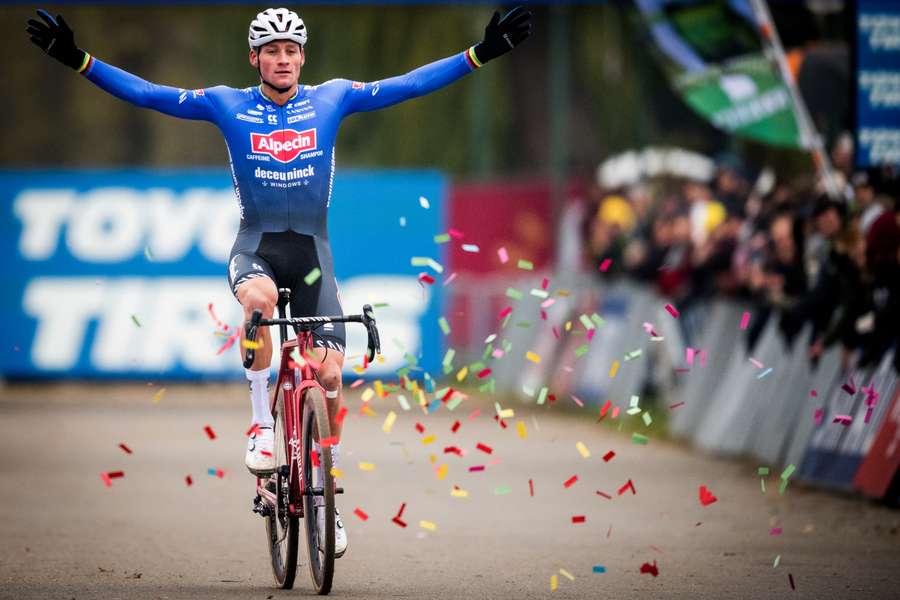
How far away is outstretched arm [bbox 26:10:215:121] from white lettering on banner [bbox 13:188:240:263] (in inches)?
675

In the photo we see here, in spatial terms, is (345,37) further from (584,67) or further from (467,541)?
(467,541)

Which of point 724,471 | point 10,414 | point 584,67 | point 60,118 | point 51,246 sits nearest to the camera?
point 724,471

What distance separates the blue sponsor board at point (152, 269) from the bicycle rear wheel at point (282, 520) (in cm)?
1640

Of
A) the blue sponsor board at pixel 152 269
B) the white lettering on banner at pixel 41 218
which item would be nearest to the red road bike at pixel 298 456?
the blue sponsor board at pixel 152 269

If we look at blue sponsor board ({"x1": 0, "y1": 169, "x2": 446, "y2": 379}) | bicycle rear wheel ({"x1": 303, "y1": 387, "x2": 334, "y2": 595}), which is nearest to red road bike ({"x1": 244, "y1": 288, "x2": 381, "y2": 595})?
bicycle rear wheel ({"x1": 303, "y1": 387, "x2": 334, "y2": 595})

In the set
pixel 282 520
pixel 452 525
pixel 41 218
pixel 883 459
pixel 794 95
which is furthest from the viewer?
pixel 41 218

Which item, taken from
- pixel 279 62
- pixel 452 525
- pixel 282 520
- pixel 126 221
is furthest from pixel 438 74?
pixel 126 221

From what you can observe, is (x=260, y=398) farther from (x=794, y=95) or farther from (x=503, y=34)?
(x=794, y=95)

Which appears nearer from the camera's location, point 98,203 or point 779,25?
point 779,25

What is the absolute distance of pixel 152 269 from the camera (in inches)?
1054

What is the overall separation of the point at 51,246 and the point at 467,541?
54.2ft

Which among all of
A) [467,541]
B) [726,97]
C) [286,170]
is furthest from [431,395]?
[286,170]

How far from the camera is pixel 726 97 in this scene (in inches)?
721

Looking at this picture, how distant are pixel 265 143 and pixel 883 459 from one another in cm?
534
